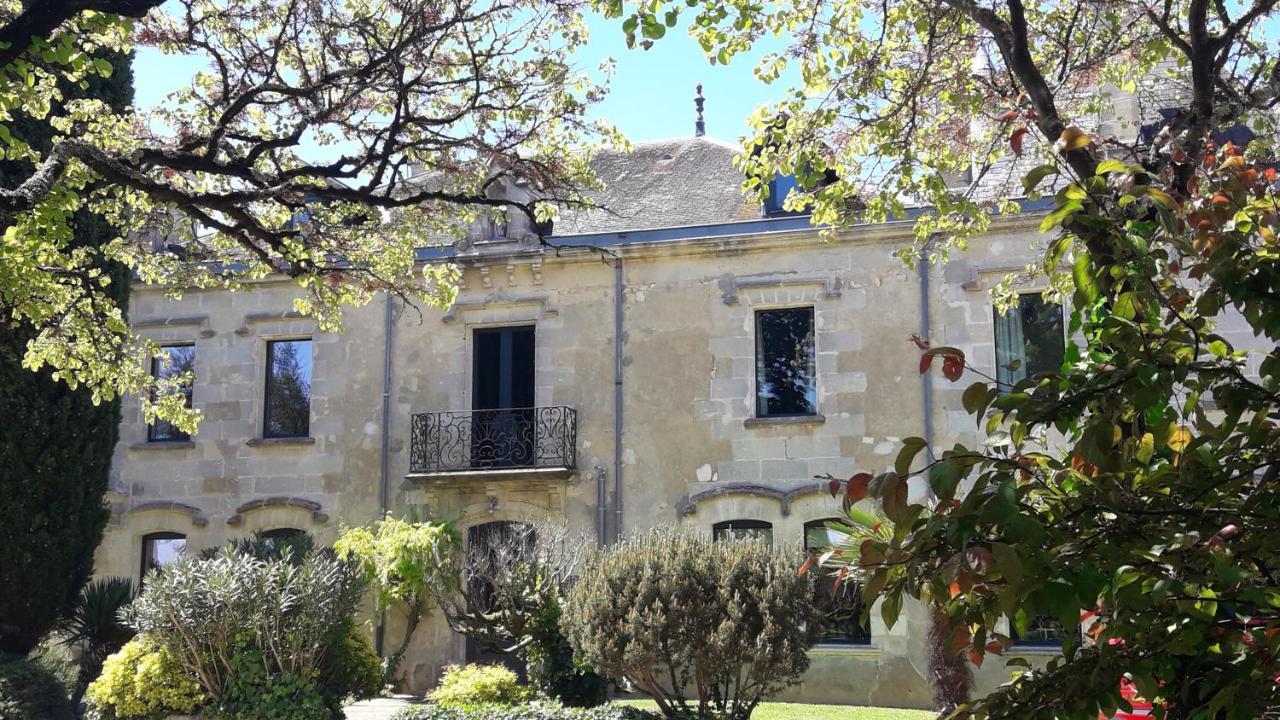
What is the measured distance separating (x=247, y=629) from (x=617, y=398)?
745 cm

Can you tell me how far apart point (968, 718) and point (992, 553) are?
73 cm

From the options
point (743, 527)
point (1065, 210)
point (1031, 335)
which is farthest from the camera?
point (743, 527)

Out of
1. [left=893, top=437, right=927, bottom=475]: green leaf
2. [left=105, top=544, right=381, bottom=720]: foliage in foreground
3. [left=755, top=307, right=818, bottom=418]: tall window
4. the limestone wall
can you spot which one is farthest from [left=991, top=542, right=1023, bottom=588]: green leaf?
[left=755, top=307, right=818, bottom=418]: tall window

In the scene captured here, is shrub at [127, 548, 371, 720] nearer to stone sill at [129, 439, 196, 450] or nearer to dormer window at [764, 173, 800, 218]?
stone sill at [129, 439, 196, 450]

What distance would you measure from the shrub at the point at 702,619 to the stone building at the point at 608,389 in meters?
5.38

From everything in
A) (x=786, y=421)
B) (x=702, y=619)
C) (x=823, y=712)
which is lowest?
(x=823, y=712)

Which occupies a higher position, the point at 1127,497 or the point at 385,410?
the point at 385,410

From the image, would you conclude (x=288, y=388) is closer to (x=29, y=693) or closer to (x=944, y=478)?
(x=29, y=693)

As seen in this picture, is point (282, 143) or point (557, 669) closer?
point (282, 143)

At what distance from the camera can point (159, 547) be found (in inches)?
770

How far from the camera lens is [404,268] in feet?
42.1

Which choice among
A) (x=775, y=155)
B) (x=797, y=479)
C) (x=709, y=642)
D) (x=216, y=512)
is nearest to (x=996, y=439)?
(x=775, y=155)

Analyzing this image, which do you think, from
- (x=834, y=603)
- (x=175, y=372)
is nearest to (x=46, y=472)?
(x=175, y=372)

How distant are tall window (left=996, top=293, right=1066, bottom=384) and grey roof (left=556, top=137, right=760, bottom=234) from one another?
155 inches
